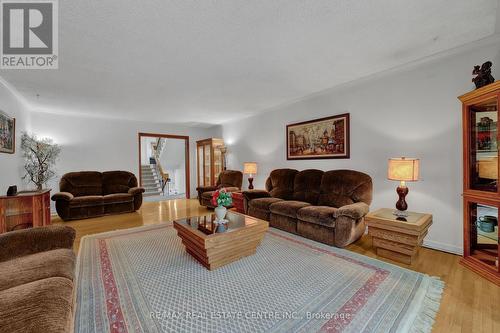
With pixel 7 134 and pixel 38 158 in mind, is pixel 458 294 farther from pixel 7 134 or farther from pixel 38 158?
pixel 38 158

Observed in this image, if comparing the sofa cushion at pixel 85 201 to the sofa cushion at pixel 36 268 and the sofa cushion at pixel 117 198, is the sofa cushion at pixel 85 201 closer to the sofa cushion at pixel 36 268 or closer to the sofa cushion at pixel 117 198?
the sofa cushion at pixel 117 198

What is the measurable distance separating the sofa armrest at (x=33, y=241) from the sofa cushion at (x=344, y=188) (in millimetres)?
3307

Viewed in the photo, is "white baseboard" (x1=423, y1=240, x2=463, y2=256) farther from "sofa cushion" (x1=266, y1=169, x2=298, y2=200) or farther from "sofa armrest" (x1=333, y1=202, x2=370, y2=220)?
"sofa cushion" (x1=266, y1=169, x2=298, y2=200)

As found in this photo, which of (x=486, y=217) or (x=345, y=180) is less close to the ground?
(x=345, y=180)

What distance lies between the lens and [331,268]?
2.27 m

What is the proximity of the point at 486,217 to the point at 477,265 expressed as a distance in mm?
506

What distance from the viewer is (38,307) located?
104 centimetres

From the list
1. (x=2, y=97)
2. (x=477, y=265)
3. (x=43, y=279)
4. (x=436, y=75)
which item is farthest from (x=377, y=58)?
(x=2, y=97)

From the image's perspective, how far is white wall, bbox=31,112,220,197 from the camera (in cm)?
503

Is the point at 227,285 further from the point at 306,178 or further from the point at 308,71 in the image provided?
the point at 308,71

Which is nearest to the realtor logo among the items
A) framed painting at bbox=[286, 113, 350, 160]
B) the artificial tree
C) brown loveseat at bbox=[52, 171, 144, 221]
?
the artificial tree

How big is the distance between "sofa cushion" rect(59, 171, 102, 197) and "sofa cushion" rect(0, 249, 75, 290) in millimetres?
3973

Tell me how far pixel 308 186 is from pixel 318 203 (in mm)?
370

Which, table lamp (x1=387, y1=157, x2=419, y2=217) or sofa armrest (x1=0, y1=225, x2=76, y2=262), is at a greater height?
table lamp (x1=387, y1=157, x2=419, y2=217)
